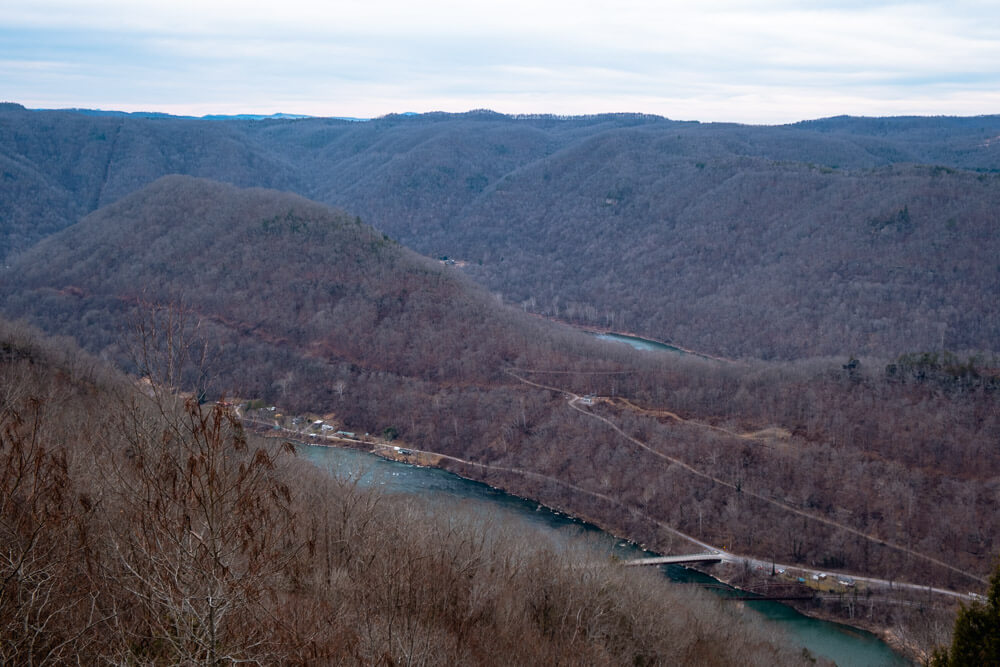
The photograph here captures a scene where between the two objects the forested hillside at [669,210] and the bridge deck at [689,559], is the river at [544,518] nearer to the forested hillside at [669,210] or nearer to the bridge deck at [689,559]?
the bridge deck at [689,559]

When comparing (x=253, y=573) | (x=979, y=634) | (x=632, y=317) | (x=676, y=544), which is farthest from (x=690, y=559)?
(x=632, y=317)

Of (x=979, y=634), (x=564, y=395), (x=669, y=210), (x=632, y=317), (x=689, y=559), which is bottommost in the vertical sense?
(x=689, y=559)

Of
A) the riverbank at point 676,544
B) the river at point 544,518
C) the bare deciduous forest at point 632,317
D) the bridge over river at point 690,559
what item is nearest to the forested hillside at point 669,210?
the bare deciduous forest at point 632,317

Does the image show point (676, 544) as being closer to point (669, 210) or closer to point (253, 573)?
point (253, 573)

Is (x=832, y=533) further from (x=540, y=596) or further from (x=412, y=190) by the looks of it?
(x=412, y=190)

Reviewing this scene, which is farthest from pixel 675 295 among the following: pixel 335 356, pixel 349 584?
pixel 349 584

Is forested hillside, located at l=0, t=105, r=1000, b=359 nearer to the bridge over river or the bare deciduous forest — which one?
the bare deciduous forest
